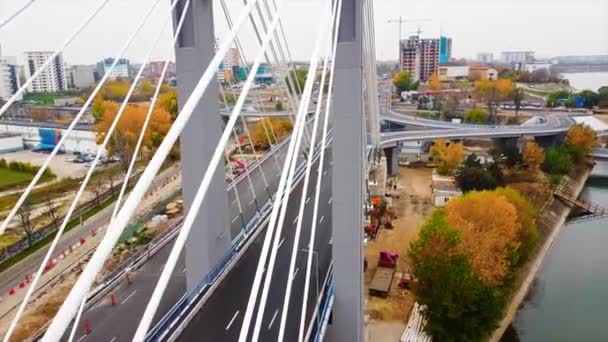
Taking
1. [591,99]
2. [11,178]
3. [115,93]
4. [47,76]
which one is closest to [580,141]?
[591,99]

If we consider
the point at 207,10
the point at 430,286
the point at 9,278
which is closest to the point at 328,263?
the point at 430,286

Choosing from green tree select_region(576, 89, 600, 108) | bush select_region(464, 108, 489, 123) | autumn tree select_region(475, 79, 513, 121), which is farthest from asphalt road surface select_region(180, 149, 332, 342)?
green tree select_region(576, 89, 600, 108)

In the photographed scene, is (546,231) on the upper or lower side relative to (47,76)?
lower

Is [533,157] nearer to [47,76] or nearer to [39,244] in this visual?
[39,244]

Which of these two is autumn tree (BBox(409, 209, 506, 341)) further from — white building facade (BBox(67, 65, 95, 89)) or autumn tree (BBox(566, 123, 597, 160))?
white building facade (BBox(67, 65, 95, 89))

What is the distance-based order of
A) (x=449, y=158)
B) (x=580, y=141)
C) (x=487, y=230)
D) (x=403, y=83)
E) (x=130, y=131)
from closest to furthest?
(x=487, y=230)
(x=449, y=158)
(x=130, y=131)
(x=580, y=141)
(x=403, y=83)

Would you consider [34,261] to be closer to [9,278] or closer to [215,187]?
[9,278]
